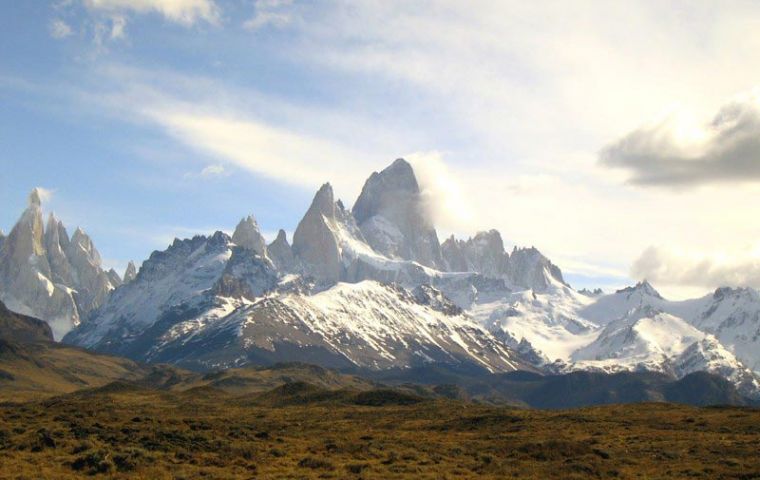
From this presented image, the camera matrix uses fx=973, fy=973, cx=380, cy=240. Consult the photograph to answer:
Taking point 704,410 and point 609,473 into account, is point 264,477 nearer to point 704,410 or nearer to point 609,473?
point 609,473

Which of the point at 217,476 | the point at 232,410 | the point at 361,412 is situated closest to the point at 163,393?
the point at 232,410

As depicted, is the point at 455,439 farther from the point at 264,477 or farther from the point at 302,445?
the point at 264,477

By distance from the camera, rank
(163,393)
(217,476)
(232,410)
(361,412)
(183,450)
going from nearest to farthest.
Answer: (217,476)
(183,450)
(361,412)
(232,410)
(163,393)

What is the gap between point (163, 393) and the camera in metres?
198

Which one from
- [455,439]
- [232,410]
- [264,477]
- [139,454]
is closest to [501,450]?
[455,439]

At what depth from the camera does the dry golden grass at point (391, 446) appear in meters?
69.2

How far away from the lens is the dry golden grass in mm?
69188

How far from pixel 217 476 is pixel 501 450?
26322 mm

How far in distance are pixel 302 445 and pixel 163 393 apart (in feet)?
395

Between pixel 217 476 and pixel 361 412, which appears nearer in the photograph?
pixel 217 476

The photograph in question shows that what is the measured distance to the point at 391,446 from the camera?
8312 cm

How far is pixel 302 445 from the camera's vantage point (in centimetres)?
8431

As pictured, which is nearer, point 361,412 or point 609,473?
point 609,473

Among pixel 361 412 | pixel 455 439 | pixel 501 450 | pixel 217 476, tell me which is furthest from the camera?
pixel 361 412
